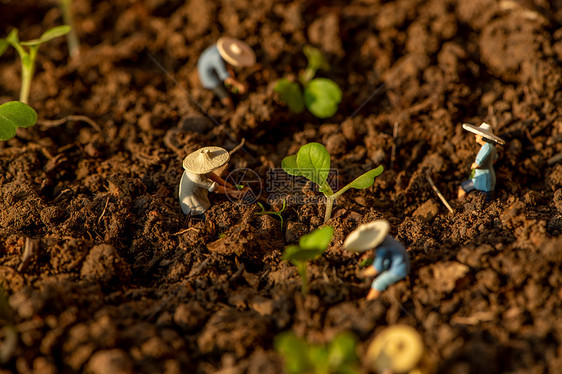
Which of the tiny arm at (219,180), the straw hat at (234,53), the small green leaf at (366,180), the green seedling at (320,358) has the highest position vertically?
the straw hat at (234,53)

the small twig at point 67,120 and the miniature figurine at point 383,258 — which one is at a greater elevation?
the miniature figurine at point 383,258

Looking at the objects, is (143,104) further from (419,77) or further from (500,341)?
(500,341)

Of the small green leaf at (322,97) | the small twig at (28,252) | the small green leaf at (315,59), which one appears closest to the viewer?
the small twig at (28,252)

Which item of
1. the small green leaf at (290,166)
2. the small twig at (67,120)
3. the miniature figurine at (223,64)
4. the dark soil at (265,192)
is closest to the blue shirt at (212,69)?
the miniature figurine at (223,64)

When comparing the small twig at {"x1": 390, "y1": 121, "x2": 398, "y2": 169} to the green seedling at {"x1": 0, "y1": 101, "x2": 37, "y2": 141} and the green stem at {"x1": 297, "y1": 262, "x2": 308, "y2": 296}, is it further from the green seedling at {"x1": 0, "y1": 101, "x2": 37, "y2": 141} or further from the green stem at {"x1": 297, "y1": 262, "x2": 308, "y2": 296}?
the green seedling at {"x1": 0, "y1": 101, "x2": 37, "y2": 141}

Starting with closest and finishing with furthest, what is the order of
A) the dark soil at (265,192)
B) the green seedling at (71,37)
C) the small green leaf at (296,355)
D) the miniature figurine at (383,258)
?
the small green leaf at (296,355) → the dark soil at (265,192) → the miniature figurine at (383,258) → the green seedling at (71,37)

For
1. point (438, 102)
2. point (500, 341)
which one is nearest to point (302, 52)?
point (438, 102)

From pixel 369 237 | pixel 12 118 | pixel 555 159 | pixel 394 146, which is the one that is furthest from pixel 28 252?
pixel 555 159

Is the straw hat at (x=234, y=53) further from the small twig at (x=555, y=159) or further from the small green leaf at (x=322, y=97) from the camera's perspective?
the small twig at (x=555, y=159)
